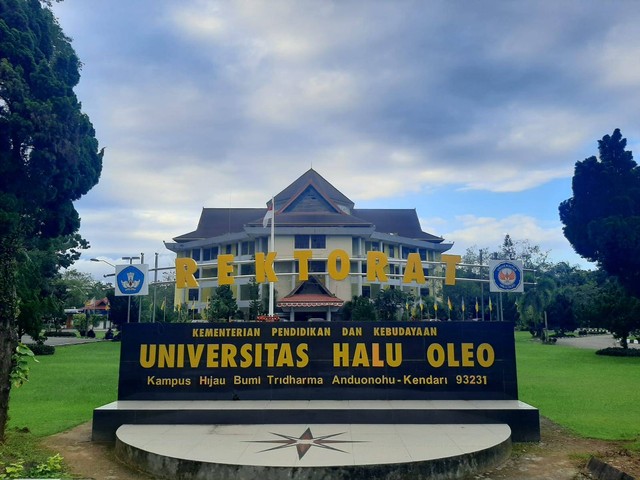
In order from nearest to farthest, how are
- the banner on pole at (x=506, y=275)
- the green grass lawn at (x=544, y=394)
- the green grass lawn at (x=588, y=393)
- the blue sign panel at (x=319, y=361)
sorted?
the green grass lawn at (x=588, y=393) → the blue sign panel at (x=319, y=361) → the green grass lawn at (x=544, y=394) → the banner on pole at (x=506, y=275)

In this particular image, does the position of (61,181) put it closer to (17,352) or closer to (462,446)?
(17,352)

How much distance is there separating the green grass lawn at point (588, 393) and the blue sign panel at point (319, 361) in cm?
179

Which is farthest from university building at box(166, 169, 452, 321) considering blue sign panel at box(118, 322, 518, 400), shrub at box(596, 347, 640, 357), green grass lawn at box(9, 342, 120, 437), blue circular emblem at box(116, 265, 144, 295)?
blue sign panel at box(118, 322, 518, 400)

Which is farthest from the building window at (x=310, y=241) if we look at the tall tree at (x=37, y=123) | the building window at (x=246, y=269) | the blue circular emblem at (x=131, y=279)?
the blue circular emblem at (x=131, y=279)

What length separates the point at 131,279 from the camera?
507 inches

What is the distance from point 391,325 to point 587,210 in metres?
20.0

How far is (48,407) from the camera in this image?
12.0 meters

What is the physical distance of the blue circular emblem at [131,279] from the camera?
12.8 m

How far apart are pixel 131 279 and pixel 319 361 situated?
565 centimetres

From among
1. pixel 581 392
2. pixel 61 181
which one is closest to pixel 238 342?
pixel 581 392

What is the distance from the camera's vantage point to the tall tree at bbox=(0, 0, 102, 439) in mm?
17125

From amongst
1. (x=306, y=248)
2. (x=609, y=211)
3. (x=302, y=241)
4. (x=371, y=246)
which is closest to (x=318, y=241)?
(x=302, y=241)

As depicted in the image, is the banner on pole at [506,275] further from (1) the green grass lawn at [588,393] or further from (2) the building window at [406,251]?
(2) the building window at [406,251]

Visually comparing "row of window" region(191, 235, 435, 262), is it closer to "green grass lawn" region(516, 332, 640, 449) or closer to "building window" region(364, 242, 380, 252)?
"building window" region(364, 242, 380, 252)
